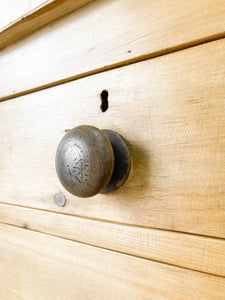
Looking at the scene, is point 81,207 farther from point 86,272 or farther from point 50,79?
point 50,79

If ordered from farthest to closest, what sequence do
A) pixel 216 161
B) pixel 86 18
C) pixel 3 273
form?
pixel 3 273 → pixel 86 18 → pixel 216 161

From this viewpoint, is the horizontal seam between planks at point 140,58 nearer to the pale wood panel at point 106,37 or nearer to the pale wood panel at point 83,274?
the pale wood panel at point 106,37

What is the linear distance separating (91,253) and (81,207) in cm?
6

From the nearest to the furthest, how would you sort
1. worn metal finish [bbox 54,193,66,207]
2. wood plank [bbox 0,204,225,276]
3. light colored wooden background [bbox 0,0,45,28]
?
wood plank [bbox 0,204,225,276] → worn metal finish [bbox 54,193,66,207] → light colored wooden background [bbox 0,0,45,28]

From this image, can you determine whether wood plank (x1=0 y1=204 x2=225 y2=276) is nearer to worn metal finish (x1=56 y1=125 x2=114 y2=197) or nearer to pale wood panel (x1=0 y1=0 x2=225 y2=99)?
worn metal finish (x1=56 y1=125 x2=114 y2=197)

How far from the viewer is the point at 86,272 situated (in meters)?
0.37

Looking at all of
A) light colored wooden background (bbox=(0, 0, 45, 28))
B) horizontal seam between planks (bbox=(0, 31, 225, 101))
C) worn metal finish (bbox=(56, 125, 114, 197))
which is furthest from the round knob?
light colored wooden background (bbox=(0, 0, 45, 28))

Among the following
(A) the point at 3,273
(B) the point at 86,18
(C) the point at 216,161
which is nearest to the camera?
(C) the point at 216,161

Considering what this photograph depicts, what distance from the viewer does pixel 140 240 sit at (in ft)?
1.05

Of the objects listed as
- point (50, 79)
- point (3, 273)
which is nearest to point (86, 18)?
point (50, 79)

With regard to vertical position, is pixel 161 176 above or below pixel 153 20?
below

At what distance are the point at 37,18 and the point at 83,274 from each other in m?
0.39

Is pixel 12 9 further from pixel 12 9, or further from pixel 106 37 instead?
pixel 106 37

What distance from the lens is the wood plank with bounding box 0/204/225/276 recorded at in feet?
0.90
